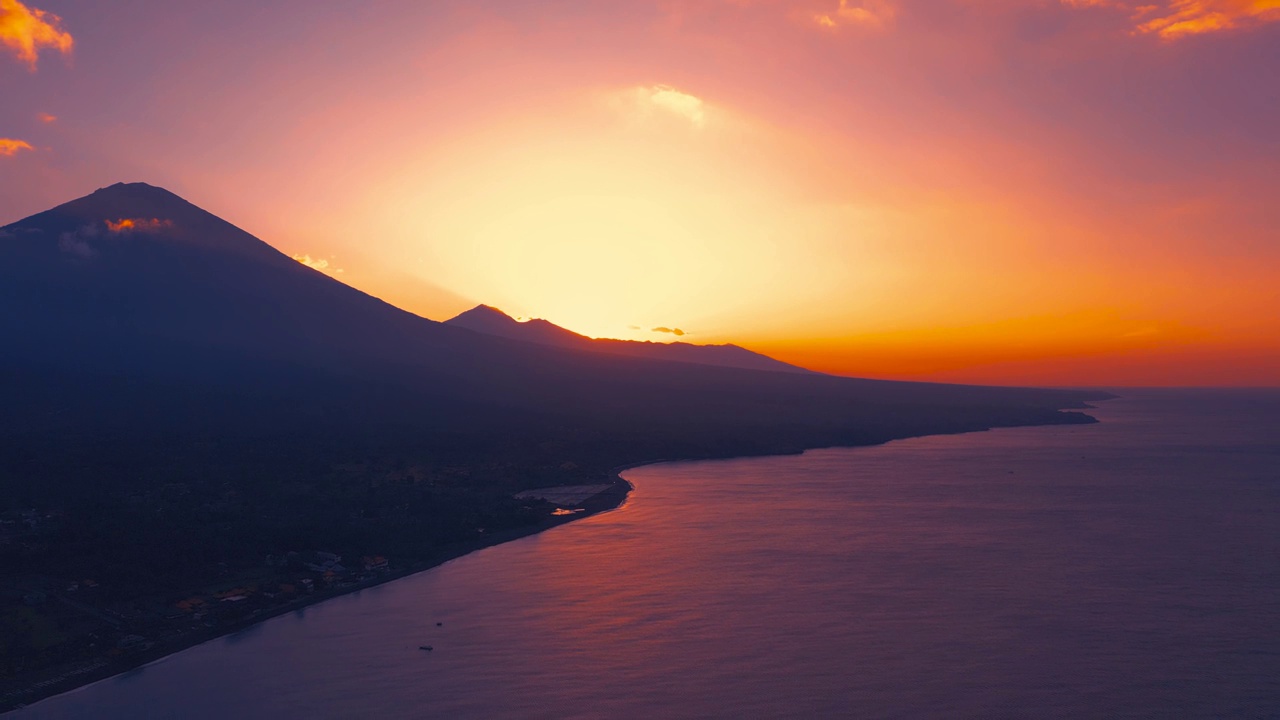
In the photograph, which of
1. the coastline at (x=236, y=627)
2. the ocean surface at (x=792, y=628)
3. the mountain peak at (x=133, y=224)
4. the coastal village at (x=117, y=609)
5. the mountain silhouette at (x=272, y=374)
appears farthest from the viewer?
the mountain peak at (x=133, y=224)

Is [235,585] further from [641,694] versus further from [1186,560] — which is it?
[1186,560]

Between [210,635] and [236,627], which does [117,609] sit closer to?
[210,635]

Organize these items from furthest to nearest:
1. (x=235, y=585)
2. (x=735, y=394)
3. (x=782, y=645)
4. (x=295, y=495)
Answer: (x=735, y=394)
(x=295, y=495)
(x=235, y=585)
(x=782, y=645)

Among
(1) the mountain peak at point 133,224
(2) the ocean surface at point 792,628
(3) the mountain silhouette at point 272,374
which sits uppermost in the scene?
(1) the mountain peak at point 133,224

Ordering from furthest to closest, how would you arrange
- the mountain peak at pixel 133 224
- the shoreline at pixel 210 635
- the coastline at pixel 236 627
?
the mountain peak at pixel 133 224, the coastline at pixel 236 627, the shoreline at pixel 210 635

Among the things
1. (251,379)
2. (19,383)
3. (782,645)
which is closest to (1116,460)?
(782,645)

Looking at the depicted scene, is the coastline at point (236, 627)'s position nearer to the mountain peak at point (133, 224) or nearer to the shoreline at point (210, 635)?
the shoreline at point (210, 635)

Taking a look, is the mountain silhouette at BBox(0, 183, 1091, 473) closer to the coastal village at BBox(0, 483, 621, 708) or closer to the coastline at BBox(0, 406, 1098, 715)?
the coastline at BBox(0, 406, 1098, 715)

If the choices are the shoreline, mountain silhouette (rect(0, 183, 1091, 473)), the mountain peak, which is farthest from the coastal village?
the mountain peak

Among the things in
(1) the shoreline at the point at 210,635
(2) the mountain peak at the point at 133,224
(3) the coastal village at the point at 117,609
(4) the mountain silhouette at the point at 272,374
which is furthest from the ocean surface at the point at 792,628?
(2) the mountain peak at the point at 133,224
